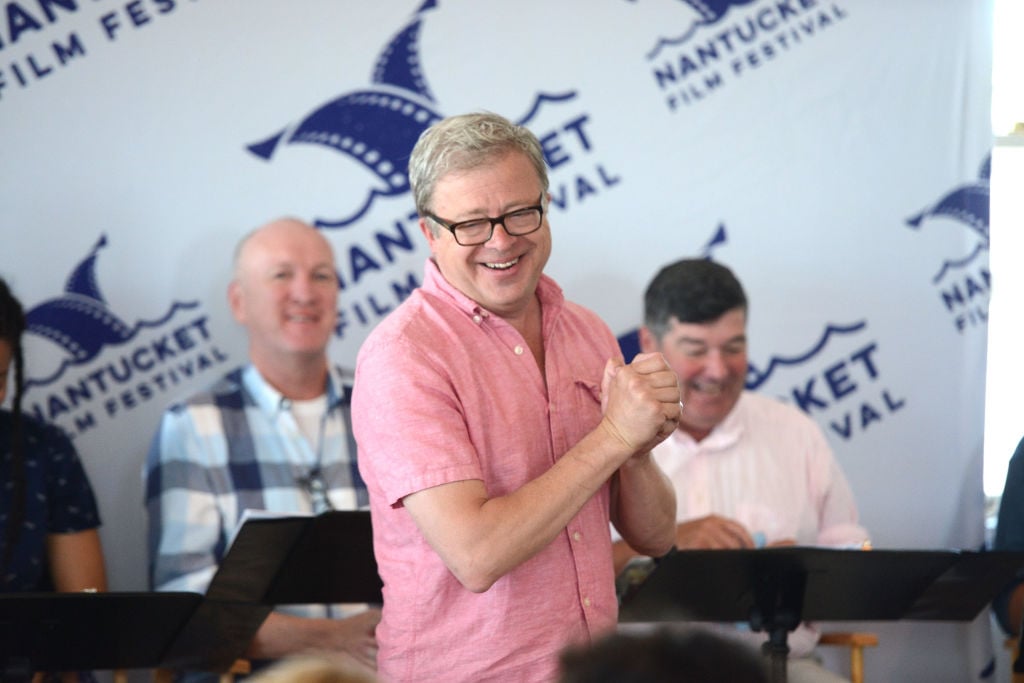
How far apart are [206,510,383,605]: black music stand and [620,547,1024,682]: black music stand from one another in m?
0.63

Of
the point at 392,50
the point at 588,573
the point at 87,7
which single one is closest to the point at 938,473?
the point at 392,50

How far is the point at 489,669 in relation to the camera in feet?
5.96

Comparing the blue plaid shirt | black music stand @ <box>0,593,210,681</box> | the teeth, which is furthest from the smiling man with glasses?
the blue plaid shirt

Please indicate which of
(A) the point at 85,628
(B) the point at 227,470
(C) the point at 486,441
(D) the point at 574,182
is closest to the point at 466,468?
(C) the point at 486,441

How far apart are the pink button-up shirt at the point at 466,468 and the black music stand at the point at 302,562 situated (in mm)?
618

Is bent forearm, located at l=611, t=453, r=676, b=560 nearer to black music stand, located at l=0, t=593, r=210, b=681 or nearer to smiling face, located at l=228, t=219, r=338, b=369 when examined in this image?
black music stand, located at l=0, t=593, r=210, b=681

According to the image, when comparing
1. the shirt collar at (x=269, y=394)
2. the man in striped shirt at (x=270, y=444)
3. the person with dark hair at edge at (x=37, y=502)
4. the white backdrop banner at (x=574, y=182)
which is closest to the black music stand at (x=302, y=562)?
the man in striped shirt at (x=270, y=444)

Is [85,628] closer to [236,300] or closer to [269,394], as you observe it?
[269,394]

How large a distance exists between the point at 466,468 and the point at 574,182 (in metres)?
2.25

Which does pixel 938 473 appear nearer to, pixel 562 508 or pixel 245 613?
pixel 245 613

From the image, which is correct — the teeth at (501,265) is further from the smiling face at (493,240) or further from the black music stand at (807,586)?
the black music stand at (807,586)

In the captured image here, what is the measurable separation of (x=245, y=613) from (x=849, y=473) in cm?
228

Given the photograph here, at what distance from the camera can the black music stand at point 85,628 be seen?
94.8 inches

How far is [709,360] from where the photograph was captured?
3.59m
